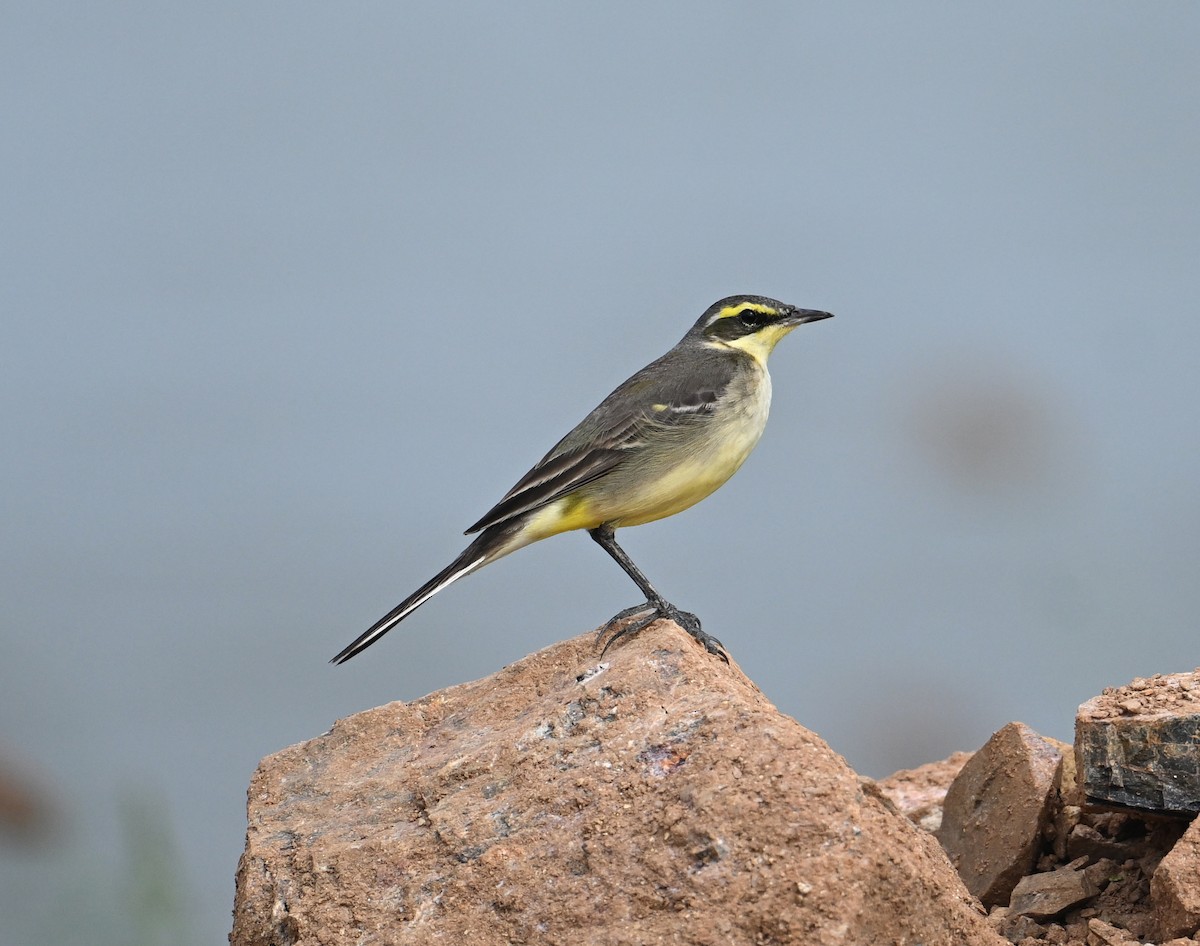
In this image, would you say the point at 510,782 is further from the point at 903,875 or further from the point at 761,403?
the point at 761,403

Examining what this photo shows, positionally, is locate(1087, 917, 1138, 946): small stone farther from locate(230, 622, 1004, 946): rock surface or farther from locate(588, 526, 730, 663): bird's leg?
locate(588, 526, 730, 663): bird's leg

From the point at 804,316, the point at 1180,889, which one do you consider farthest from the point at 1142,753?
the point at 804,316

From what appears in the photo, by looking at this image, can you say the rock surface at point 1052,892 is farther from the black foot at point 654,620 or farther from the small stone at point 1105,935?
the black foot at point 654,620

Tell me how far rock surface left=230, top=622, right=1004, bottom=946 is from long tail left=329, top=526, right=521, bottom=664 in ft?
2.16

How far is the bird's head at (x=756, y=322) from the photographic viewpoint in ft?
29.2

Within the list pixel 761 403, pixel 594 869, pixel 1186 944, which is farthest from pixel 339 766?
pixel 1186 944

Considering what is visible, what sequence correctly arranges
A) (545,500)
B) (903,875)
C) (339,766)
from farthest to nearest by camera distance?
(545,500) < (339,766) < (903,875)

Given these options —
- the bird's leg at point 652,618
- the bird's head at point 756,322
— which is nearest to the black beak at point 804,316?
the bird's head at point 756,322

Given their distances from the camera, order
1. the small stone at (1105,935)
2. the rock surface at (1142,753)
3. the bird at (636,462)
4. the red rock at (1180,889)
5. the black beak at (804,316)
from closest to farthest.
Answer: the red rock at (1180,889)
the small stone at (1105,935)
the rock surface at (1142,753)
the bird at (636,462)
the black beak at (804,316)

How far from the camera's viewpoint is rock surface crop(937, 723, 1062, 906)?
662 centimetres

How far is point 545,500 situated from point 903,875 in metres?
3.22

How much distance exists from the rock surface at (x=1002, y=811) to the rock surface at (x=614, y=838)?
121cm

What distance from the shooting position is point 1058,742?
7.06 m

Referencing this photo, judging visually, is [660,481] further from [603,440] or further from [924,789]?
[924,789]
